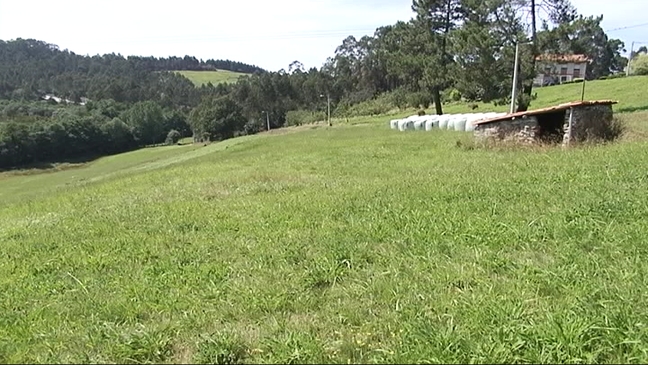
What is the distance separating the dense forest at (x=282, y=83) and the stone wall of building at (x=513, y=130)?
363 inches

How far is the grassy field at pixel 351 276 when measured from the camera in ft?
8.79

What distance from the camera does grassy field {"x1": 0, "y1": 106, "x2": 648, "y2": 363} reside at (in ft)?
8.79

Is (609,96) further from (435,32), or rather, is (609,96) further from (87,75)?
(87,75)

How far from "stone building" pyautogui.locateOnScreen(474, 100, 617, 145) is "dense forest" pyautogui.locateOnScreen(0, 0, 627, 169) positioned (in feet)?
29.4

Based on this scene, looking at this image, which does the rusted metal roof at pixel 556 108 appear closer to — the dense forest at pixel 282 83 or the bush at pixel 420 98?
the dense forest at pixel 282 83

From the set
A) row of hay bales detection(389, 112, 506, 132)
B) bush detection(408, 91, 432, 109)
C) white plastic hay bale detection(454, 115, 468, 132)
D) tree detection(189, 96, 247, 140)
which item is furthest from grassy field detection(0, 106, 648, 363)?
tree detection(189, 96, 247, 140)

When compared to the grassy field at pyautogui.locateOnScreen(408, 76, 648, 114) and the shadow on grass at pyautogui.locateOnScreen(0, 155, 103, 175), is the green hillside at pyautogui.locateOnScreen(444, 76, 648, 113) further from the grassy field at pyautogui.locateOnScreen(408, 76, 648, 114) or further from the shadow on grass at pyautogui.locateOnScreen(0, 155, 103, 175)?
the shadow on grass at pyautogui.locateOnScreen(0, 155, 103, 175)

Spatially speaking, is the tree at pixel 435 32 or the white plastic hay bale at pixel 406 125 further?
the tree at pixel 435 32

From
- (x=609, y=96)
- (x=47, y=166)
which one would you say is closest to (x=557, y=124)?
(x=609, y=96)

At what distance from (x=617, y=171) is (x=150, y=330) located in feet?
23.4

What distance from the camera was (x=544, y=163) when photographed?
8633 millimetres

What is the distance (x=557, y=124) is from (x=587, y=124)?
113 cm

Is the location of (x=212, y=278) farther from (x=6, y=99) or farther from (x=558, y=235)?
(x=6, y=99)

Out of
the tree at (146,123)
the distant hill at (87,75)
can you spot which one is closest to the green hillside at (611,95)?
the tree at (146,123)
